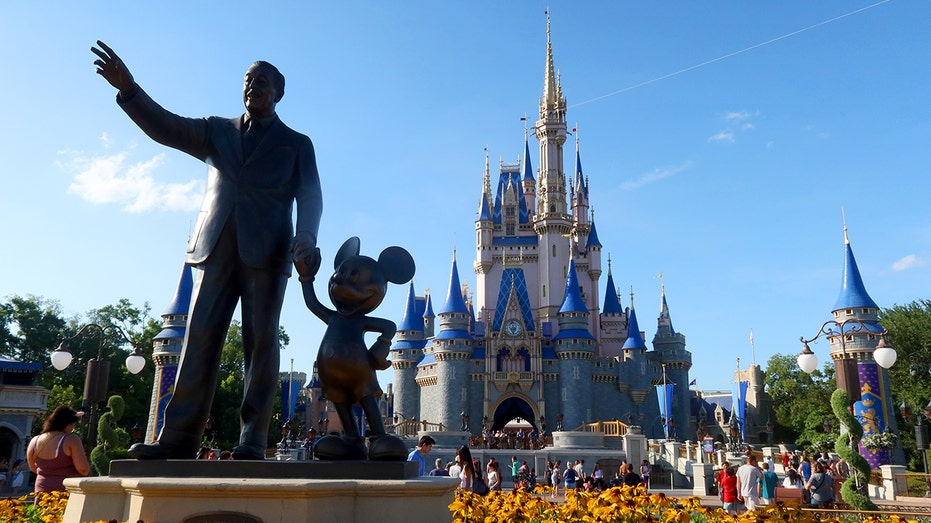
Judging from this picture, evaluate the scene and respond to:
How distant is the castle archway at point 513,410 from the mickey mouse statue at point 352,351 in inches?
1702

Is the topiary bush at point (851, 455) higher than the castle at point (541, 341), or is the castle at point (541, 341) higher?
the castle at point (541, 341)

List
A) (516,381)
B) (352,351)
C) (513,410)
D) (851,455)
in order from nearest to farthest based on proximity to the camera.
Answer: (352,351) < (851,455) < (516,381) < (513,410)

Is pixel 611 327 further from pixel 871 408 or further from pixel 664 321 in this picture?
pixel 871 408

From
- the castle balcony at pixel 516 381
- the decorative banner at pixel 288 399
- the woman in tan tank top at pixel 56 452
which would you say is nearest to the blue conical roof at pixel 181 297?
the decorative banner at pixel 288 399

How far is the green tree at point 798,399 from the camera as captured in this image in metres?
49.0

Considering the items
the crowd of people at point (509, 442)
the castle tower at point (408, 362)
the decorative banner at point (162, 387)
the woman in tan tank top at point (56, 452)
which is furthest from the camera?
the castle tower at point (408, 362)

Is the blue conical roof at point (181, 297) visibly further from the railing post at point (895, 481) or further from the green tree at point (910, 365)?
the green tree at point (910, 365)

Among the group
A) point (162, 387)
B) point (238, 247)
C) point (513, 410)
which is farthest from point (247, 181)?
point (513, 410)

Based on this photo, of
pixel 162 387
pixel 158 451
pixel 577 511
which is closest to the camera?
pixel 158 451

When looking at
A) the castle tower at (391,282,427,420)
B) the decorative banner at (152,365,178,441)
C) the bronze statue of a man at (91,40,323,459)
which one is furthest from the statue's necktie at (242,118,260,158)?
the castle tower at (391,282,427,420)

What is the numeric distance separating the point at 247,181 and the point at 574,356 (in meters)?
43.0

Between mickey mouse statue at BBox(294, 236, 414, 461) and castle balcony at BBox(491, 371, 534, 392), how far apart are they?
140 feet

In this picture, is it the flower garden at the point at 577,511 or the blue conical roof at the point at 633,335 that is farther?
the blue conical roof at the point at 633,335

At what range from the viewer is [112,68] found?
4742 mm
